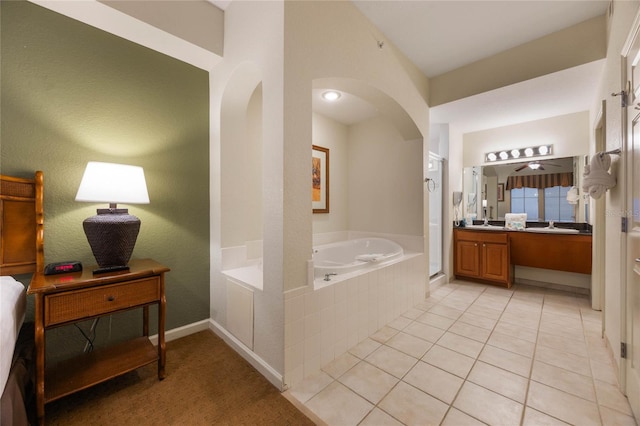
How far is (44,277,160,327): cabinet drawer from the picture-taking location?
1.23 m

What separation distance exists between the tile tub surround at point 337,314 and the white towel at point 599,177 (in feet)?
4.92

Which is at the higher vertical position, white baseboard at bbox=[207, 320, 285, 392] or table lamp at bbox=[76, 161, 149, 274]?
table lamp at bbox=[76, 161, 149, 274]

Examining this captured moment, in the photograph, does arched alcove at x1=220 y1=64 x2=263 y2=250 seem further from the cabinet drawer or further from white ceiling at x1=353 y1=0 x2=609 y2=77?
white ceiling at x1=353 y1=0 x2=609 y2=77

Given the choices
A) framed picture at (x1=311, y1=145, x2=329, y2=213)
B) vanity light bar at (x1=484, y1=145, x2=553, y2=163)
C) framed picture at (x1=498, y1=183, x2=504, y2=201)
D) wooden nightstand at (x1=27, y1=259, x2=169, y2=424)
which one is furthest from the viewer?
framed picture at (x1=498, y1=183, x2=504, y2=201)

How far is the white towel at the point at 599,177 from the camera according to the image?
1608 millimetres

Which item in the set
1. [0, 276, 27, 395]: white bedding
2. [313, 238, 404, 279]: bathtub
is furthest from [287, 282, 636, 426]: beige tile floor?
[0, 276, 27, 395]: white bedding

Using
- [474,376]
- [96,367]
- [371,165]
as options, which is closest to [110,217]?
[96,367]

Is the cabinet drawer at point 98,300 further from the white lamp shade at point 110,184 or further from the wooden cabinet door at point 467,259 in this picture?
the wooden cabinet door at point 467,259

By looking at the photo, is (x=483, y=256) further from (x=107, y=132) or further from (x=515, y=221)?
(x=107, y=132)

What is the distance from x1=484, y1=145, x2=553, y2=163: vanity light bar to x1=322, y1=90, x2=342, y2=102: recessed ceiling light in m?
2.85

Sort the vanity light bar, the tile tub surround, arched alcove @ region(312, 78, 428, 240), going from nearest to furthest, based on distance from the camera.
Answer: the tile tub surround → arched alcove @ region(312, 78, 428, 240) → the vanity light bar

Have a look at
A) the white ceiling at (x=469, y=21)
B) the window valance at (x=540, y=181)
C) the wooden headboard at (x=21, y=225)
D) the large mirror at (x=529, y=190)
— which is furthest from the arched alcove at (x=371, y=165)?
the wooden headboard at (x=21, y=225)

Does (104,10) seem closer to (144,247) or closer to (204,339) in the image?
(144,247)

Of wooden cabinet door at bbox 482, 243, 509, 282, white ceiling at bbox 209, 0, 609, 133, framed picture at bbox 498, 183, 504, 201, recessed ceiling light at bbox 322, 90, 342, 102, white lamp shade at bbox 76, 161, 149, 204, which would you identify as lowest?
wooden cabinet door at bbox 482, 243, 509, 282
